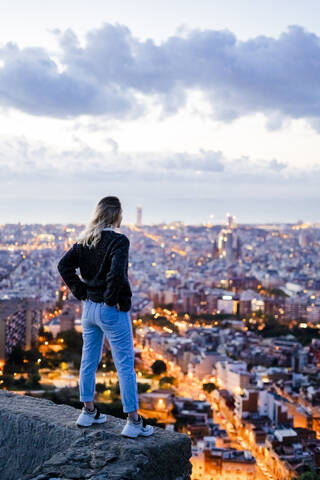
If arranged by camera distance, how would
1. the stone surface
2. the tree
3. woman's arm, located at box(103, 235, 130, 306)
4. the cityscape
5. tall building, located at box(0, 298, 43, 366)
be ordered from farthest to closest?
the tree
tall building, located at box(0, 298, 43, 366)
the cityscape
woman's arm, located at box(103, 235, 130, 306)
the stone surface

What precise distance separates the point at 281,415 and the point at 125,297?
327 inches

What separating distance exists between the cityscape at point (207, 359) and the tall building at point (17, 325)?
3 cm

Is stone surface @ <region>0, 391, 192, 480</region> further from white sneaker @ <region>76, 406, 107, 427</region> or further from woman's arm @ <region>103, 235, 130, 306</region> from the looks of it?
woman's arm @ <region>103, 235, 130, 306</region>

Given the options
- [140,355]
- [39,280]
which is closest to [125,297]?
[140,355]

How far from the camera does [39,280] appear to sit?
83.1ft

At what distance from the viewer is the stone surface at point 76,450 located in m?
1.23

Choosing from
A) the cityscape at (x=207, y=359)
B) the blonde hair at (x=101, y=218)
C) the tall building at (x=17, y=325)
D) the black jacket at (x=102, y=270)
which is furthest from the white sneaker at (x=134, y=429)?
the tall building at (x=17, y=325)

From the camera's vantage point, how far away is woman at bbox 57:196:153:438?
1.40m

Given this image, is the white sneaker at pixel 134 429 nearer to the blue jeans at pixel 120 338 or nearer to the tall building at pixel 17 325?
the blue jeans at pixel 120 338

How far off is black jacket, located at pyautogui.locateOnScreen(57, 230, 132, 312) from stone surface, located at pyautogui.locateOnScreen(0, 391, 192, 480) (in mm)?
311

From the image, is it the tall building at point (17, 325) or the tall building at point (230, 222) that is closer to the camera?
the tall building at point (17, 325)

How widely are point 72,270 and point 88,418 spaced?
1.20 feet

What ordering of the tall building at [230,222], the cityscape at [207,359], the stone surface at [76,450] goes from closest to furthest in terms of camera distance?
the stone surface at [76,450] → the cityscape at [207,359] → the tall building at [230,222]

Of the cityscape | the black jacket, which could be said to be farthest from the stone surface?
the cityscape
